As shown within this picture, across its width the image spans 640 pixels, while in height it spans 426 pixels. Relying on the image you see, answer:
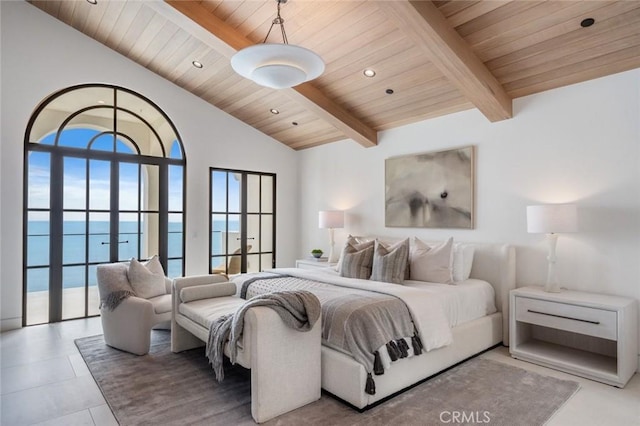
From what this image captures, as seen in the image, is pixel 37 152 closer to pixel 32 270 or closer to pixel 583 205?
pixel 32 270

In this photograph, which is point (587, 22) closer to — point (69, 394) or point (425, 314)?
point (425, 314)

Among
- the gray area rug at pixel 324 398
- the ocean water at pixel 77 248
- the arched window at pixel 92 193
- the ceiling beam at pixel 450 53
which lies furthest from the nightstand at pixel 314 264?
the ceiling beam at pixel 450 53

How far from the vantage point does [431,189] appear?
15.3ft

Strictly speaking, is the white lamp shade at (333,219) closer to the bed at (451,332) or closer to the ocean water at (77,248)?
the bed at (451,332)

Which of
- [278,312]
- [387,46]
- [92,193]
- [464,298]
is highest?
[387,46]

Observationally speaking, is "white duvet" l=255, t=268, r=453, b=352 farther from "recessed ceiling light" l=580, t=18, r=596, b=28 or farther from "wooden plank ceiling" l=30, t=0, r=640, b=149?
"recessed ceiling light" l=580, t=18, r=596, b=28

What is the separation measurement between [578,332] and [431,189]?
220 cm

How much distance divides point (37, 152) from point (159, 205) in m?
1.59

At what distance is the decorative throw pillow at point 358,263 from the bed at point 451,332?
0.25 meters

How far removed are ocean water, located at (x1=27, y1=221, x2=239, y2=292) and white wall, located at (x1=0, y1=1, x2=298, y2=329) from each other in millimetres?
192

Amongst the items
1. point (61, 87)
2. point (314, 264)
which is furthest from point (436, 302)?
point (61, 87)

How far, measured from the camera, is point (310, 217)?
22.0 feet

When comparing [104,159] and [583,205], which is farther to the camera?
[104,159]

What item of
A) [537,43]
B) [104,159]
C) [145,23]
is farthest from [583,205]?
[104,159]
